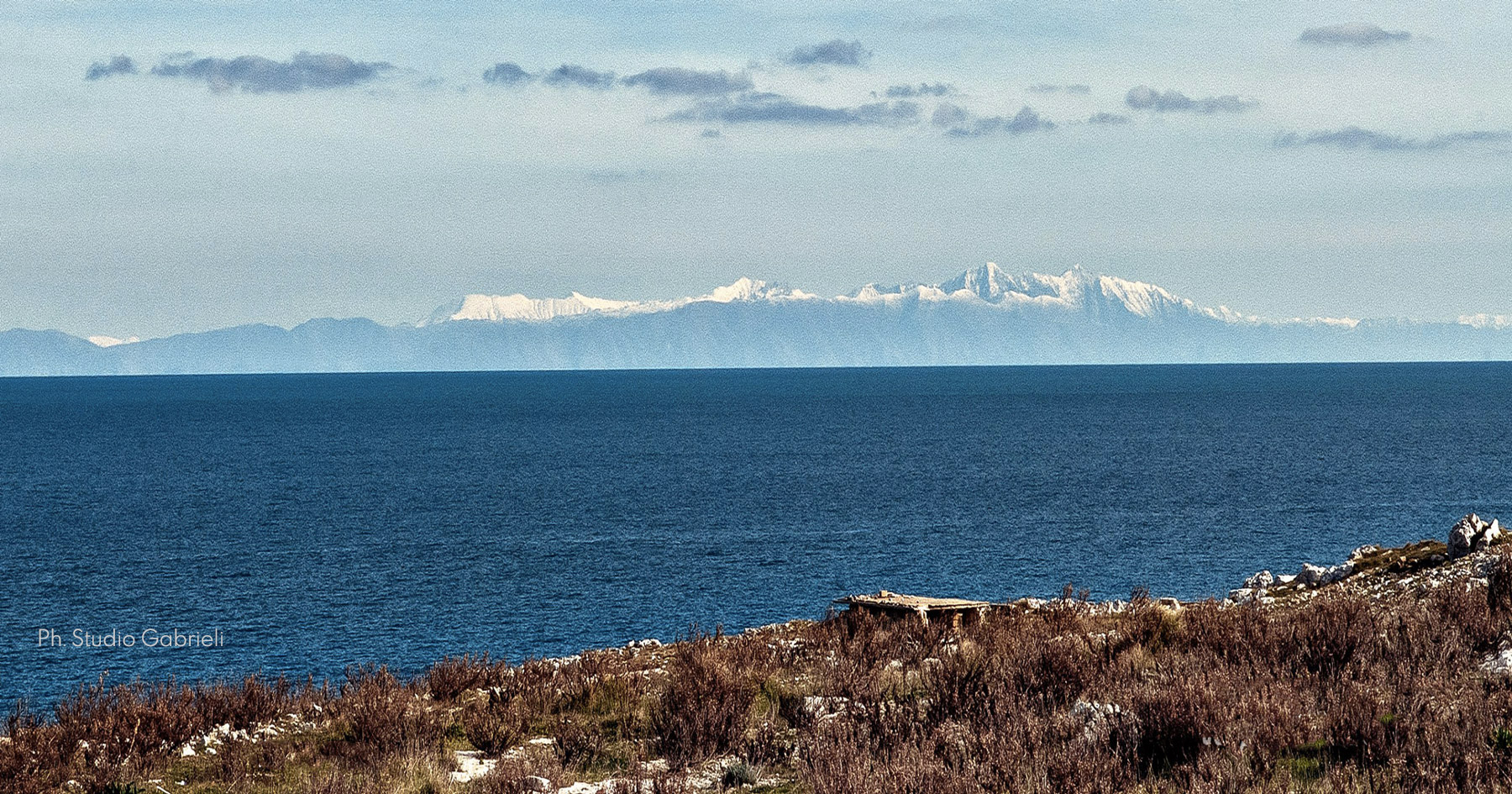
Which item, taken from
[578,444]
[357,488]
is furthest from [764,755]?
[578,444]

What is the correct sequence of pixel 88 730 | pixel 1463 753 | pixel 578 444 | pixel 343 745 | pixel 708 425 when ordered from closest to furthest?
pixel 1463 753 < pixel 343 745 < pixel 88 730 < pixel 578 444 < pixel 708 425

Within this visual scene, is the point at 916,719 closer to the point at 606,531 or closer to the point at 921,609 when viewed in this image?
the point at 921,609

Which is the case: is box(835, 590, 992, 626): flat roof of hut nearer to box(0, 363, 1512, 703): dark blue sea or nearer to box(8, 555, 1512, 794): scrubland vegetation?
box(8, 555, 1512, 794): scrubland vegetation

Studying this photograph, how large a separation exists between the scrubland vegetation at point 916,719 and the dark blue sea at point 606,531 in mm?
27702

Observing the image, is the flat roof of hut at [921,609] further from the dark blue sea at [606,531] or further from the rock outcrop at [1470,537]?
the dark blue sea at [606,531]

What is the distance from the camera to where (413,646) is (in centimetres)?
4612

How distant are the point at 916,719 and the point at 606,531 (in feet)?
207

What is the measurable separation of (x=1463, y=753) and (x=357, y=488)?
3802 inches

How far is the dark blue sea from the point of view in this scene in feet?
162

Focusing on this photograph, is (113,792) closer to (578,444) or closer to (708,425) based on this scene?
(578,444)

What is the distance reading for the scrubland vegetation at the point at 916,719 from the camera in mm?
10562

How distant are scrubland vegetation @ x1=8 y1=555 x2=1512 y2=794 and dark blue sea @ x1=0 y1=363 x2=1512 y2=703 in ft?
90.9

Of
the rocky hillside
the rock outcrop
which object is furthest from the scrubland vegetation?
the rock outcrop

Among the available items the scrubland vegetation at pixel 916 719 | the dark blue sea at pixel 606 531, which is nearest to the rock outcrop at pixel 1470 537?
the scrubland vegetation at pixel 916 719
